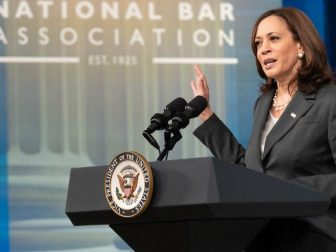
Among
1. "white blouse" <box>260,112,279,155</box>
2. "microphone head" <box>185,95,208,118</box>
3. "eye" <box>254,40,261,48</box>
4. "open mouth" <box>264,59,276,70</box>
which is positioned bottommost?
"white blouse" <box>260,112,279,155</box>

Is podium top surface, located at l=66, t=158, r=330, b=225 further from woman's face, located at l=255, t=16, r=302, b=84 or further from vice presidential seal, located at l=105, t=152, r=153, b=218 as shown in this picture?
woman's face, located at l=255, t=16, r=302, b=84

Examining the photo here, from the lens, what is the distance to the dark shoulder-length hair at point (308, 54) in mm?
2137

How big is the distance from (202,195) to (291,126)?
60 centimetres

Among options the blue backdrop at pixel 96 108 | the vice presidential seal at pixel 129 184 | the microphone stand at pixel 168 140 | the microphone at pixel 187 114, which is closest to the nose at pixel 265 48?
the microphone at pixel 187 114

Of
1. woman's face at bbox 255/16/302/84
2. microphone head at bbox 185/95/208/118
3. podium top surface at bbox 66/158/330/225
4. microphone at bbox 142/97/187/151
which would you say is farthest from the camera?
woman's face at bbox 255/16/302/84

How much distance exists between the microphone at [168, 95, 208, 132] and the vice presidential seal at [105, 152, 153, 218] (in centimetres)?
24

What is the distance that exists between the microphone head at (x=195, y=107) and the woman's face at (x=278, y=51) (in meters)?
0.27

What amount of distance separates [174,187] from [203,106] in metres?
0.48

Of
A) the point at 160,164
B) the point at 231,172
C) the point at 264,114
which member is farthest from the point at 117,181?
the point at 264,114

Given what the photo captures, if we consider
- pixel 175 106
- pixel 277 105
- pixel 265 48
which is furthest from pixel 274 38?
pixel 175 106

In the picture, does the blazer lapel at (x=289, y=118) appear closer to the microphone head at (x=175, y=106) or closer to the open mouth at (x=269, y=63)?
the open mouth at (x=269, y=63)

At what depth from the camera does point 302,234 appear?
1880 mm

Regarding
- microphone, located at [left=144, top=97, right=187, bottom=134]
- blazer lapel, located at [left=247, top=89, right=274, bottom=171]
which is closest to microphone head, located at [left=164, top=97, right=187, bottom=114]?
microphone, located at [left=144, top=97, right=187, bottom=134]

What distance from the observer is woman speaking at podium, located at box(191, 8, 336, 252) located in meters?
1.89
